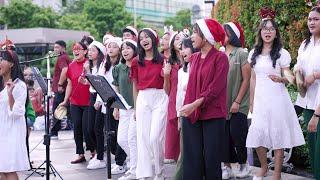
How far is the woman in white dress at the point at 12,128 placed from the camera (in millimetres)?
5801

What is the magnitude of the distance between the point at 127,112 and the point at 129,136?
0.44 meters

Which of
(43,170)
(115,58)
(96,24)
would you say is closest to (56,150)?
(43,170)

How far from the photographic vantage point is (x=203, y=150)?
17.3 ft

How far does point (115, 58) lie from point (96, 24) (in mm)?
37146

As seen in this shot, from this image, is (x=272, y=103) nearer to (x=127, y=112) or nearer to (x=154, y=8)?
(x=127, y=112)

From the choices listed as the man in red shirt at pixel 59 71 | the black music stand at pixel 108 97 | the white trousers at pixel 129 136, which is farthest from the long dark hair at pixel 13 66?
the man in red shirt at pixel 59 71

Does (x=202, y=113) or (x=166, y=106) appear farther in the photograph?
(x=166, y=106)

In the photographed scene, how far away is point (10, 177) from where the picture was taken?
5.99 m

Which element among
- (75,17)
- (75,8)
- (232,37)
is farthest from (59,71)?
(75,8)

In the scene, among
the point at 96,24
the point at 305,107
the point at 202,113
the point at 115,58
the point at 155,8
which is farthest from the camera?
the point at 155,8

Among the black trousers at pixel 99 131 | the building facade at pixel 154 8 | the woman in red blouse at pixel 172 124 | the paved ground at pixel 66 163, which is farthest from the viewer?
the building facade at pixel 154 8

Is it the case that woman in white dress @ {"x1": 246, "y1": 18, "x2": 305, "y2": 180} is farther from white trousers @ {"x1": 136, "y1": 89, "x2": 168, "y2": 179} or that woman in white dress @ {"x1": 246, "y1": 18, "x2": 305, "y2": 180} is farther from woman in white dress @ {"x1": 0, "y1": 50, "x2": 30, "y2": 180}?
woman in white dress @ {"x1": 0, "y1": 50, "x2": 30, "y2": 180}

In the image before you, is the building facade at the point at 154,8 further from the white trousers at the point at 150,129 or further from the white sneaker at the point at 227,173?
the white trousers at the point at 150,129

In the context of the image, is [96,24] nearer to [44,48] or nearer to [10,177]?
[44,48]
